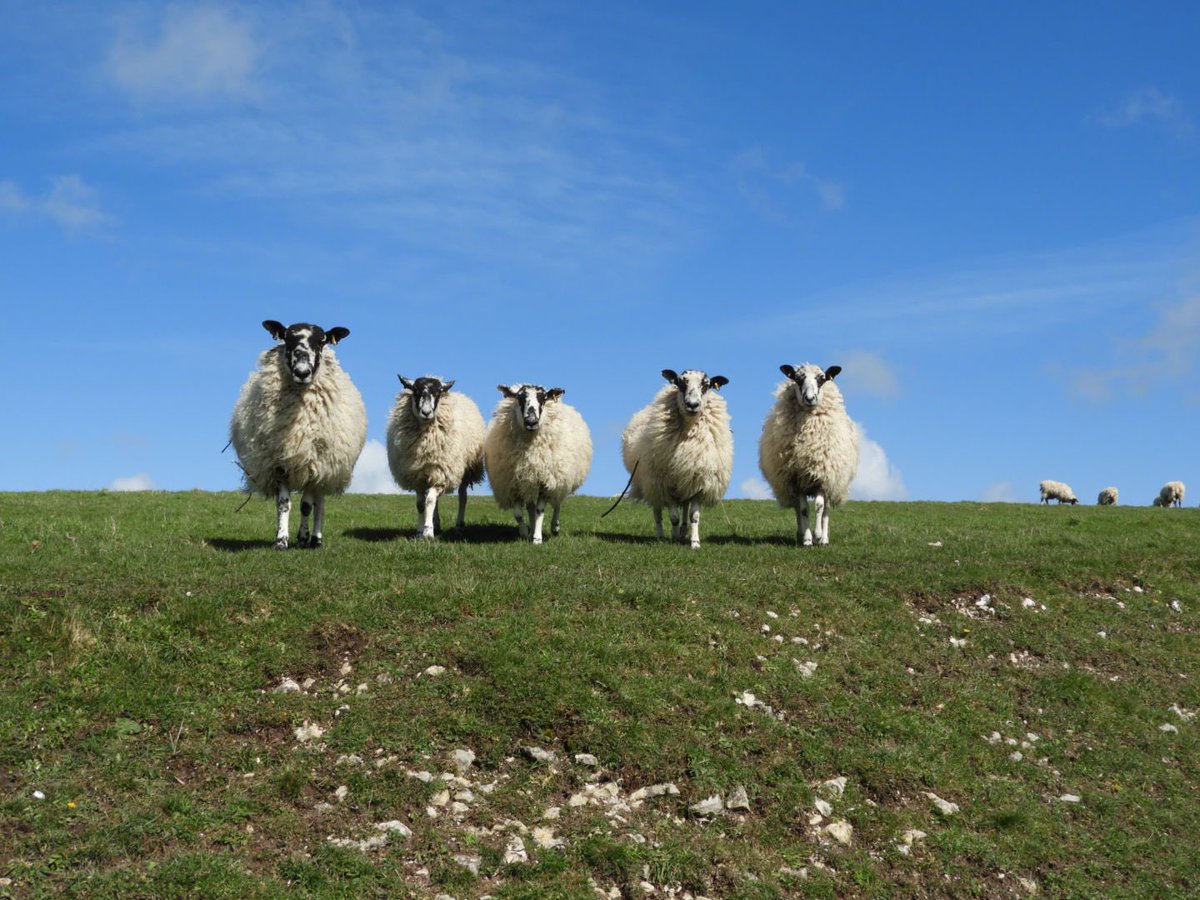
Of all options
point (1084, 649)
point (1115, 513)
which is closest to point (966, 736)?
point (1084, 649)

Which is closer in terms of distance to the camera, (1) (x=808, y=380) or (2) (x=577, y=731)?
(2) (x=577, y=731)

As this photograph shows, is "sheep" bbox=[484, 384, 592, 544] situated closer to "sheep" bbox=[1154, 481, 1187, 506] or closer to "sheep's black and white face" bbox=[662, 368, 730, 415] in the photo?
"sheep's black and white face" bbox=[662, 368, 730, 415]

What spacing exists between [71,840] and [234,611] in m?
4.28

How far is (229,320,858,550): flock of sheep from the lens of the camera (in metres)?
22.3

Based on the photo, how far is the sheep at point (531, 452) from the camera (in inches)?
922

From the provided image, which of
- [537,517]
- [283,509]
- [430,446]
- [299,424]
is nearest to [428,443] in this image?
[430,446]

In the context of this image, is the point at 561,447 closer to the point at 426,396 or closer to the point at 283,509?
the point at 426,396

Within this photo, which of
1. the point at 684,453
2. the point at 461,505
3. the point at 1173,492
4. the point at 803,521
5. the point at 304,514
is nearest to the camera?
the point at 304,514

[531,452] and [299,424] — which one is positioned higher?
[299,424]

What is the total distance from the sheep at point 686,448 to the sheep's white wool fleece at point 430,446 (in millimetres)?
3974

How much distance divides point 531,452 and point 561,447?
75cm

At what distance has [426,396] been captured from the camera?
2339cm

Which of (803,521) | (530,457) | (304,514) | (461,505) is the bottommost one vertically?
(304,514)

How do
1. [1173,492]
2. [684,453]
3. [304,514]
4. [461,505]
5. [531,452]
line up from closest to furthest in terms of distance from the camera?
[304,514] → [684,453] → [531,452] → [461,505] → [1173,492]
